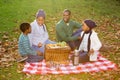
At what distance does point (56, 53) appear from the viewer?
9234 millimetres

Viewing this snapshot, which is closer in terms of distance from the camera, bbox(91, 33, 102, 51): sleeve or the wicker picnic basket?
the wicker picnic basket

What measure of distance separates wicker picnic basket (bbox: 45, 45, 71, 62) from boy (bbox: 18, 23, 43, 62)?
A: 32 centimetres

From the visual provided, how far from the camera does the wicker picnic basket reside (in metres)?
9.20

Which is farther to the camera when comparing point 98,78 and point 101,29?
point 101,29

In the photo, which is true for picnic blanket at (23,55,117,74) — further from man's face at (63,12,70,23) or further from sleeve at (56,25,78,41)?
man's face at (63,12,70,23)

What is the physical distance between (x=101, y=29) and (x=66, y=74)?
18.6ft

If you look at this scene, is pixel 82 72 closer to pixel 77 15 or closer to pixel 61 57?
pixel 61 57

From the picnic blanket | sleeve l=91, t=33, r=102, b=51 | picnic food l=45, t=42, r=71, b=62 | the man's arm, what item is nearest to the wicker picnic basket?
picnic food l=45, t=42, r=71, b=62

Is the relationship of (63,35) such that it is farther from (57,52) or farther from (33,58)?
(33,58)

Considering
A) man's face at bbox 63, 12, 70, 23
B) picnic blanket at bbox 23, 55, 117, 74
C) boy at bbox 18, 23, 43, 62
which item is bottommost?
picnic blanket at bbox 23, 55, 117, 74

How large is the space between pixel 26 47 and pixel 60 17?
633cm

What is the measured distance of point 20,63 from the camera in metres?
9.20

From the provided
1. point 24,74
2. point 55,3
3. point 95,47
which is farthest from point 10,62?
point 55,3

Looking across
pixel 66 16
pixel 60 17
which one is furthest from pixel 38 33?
pixel 60 17
